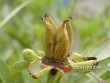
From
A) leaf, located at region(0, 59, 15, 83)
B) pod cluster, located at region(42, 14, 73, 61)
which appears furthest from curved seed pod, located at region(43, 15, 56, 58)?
leaf, located at region(0, 59, 15, 83)

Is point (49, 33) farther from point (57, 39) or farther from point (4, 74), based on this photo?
point (4, 74)

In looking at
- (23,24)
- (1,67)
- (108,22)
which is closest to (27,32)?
(23,24)

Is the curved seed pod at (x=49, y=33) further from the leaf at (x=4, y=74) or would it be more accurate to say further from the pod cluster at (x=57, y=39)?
the leaf at (x=4, y=74)

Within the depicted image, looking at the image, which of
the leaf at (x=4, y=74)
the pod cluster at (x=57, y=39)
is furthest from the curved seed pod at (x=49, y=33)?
the leaf at (x=4, y=74)

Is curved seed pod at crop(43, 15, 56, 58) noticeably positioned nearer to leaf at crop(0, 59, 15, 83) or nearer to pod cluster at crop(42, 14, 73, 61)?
pod cluster at crop(42, 14, 73, 61)

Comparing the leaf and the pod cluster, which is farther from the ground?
the pod cluster

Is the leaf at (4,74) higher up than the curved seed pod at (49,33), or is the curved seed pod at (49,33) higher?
the curved seed pod at (49,33)

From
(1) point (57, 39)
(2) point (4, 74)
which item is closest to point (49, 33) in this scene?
(1) point (57, 39)

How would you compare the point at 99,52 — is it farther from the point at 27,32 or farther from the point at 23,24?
the point at 23,24

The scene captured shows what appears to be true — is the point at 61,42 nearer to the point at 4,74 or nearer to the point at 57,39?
the point at 57,39
